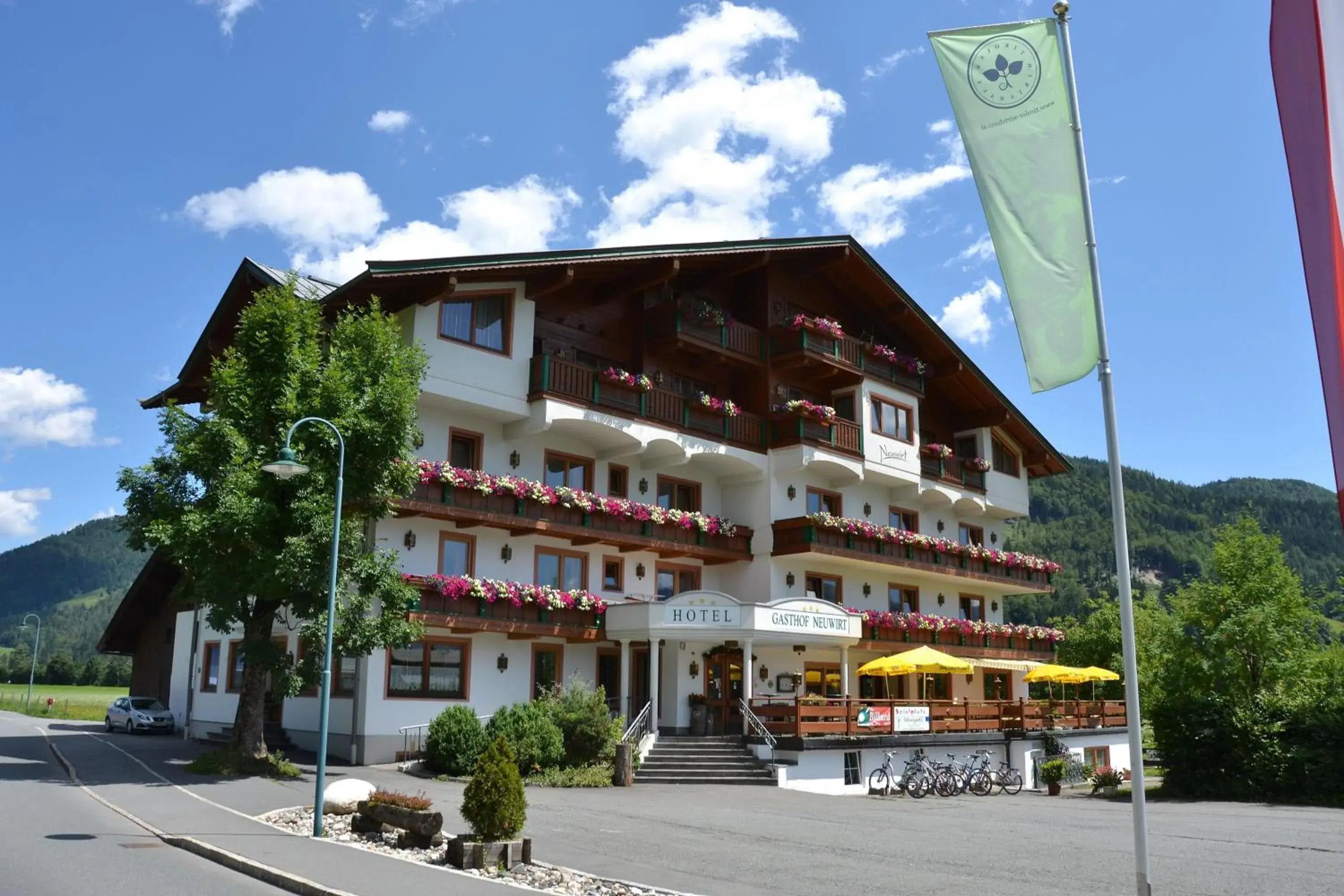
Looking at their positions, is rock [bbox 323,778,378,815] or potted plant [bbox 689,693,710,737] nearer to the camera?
rock [bbox 323,778,378,815]

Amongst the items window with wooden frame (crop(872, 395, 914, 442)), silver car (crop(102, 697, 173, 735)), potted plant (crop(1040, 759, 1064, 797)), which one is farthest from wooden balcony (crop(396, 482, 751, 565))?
silver car (crop(102, 697, 173, 735))

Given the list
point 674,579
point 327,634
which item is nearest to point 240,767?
point 327,634

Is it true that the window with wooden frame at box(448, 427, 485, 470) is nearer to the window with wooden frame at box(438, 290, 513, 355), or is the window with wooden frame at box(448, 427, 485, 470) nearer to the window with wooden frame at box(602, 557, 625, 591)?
the window with wooden frame at box(438, 290, 513, 355)

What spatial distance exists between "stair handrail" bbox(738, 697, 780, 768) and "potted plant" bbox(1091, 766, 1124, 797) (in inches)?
→ 354

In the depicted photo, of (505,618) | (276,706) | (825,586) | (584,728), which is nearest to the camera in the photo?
(584,728)

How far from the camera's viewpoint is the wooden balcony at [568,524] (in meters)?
27.1

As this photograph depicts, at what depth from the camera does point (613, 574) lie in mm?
32656

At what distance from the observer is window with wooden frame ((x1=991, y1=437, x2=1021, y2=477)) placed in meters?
45.1

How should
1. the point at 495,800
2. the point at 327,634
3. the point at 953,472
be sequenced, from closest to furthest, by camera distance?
1. the point at 495,800
2. the point at 327,634
3. the point at 953,472

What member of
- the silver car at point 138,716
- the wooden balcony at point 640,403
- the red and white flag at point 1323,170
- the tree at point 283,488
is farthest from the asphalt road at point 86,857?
the silver car at point 138,716

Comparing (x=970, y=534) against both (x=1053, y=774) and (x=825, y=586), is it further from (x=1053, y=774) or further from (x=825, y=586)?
(x=1053, y=774)

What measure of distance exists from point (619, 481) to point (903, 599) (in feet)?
44.3

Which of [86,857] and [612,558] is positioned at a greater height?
[612,558]

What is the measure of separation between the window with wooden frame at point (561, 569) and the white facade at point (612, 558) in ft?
0.56
